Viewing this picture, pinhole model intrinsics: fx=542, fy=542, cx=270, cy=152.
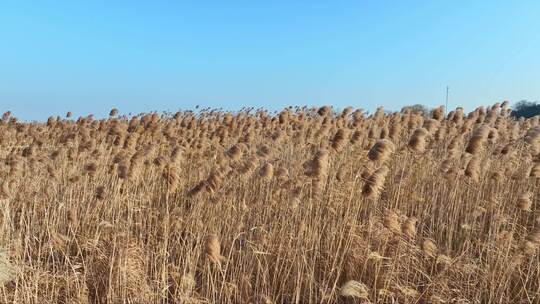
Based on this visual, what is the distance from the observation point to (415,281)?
15.6ft

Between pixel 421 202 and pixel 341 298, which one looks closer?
pixel 341 298

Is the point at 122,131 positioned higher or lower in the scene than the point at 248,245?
higher

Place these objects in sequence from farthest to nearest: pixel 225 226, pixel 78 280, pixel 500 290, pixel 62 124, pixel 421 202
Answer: pixel 62 124 → pixel 421 202 → pixel 225 226 → pixel 78 280 → pixel 500 290

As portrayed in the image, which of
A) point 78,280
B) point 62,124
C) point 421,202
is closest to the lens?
point 78,280

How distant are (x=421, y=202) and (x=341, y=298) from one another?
218 cm

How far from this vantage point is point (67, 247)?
5.32m

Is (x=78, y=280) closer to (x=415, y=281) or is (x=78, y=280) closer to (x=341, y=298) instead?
(x=341, y=298)

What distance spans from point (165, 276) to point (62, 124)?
33.8ft

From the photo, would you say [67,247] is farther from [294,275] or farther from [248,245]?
[294,275]

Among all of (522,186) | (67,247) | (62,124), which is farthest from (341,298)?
(62,124)

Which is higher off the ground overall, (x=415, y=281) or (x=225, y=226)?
(x=225, y=226)

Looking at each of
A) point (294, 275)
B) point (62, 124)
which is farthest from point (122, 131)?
point (62, 124)

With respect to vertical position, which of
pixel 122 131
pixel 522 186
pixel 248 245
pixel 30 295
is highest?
pixel 122 131


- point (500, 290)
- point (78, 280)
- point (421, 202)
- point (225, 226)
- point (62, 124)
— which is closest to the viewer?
point (500, 290)
